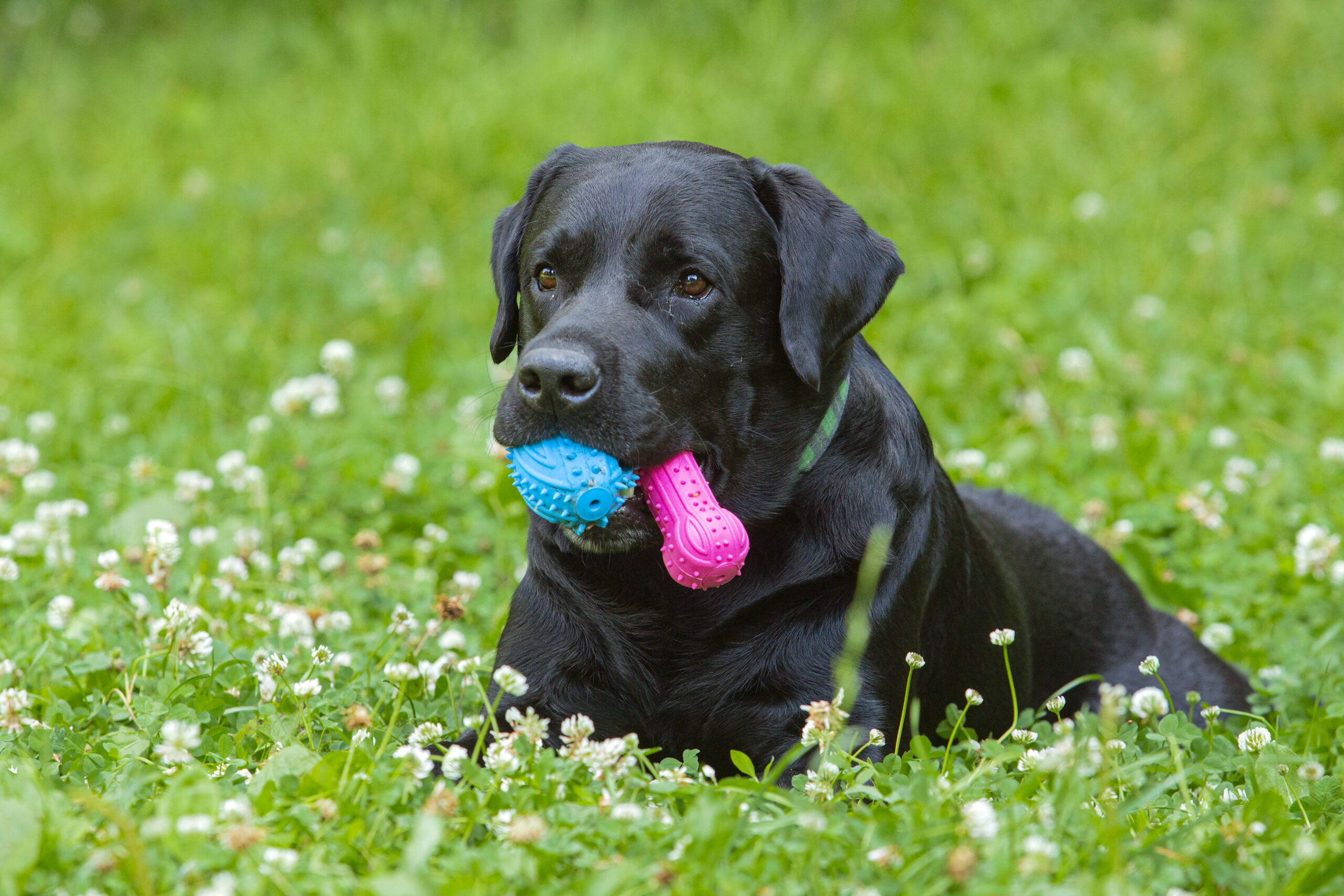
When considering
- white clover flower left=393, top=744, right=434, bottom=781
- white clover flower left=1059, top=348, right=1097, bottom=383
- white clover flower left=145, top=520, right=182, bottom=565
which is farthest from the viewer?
white clover flower left=1059, top=348, right=1097, bottom=383

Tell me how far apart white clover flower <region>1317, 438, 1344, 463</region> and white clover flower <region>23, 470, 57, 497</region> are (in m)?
4.65

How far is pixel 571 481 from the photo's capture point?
2.64 meters

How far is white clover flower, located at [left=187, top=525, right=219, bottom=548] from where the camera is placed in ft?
13.6

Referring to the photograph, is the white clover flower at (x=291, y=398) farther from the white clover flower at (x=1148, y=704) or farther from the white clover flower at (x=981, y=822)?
the white clover flower at (x=981, y=822)

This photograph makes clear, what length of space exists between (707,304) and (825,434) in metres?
0.40

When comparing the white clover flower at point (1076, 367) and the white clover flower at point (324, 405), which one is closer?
the white clover flower at point (324, 405)

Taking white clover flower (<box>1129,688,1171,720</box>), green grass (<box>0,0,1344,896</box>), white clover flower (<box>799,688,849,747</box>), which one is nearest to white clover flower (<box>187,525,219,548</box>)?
green grass (<box>0,0,1344,896</box>)

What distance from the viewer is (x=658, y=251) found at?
116 inches

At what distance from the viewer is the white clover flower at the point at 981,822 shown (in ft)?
6.77

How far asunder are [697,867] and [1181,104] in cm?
735

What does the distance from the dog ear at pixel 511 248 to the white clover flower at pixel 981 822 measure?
181 centimetres

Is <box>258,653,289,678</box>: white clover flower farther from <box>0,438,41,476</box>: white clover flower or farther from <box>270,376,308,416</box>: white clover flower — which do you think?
<box>270,376,308,416</box>: white clover flower

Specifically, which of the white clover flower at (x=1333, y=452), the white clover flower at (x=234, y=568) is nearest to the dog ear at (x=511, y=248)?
the white clover flower at (x=234, y=568)

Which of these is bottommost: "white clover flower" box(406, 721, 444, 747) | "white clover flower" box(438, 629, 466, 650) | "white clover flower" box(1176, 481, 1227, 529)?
"white clover flower" box(438, 629, 466, 650)
